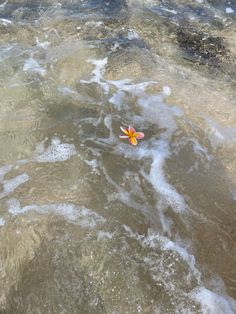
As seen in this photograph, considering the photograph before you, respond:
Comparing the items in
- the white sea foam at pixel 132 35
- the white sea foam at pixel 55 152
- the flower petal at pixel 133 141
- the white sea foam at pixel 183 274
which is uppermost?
the white sea foam at pixel 132 35

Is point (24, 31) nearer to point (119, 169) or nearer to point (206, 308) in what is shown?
point (119, 169)

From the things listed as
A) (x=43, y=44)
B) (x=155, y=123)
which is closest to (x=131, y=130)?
(x=155, y=123)

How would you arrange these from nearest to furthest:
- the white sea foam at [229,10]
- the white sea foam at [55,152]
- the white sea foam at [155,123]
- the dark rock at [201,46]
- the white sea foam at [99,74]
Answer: the white sea foam at [155,123] < the white sea foam at [55,152] < the white sea foam at [99,74] < the dark rock at [201,46] < the white sea foam at [229,10]

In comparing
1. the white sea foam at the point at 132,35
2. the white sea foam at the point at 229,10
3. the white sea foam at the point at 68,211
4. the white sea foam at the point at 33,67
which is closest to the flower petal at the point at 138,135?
the white sea foam at the point at 68,211

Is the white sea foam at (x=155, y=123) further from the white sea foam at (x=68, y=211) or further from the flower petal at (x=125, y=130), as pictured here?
the white sea foam at (x=68, y=211)

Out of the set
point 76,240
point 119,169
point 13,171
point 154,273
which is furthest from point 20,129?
point 154,273

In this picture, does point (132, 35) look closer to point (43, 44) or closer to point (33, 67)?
point (43, 44)

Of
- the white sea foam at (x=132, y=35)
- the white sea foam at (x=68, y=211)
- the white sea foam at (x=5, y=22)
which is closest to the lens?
the white sea foam at (x=68, y=211)
